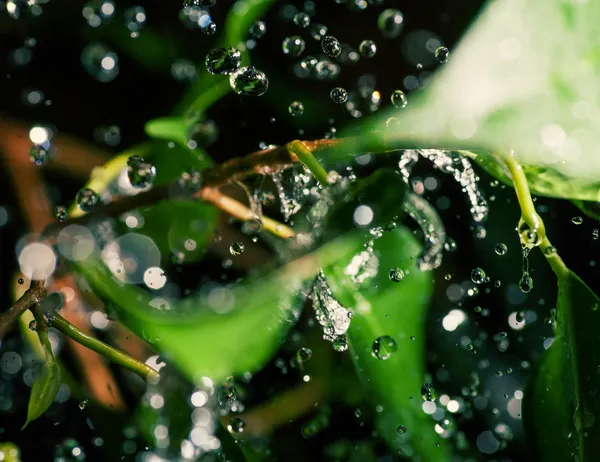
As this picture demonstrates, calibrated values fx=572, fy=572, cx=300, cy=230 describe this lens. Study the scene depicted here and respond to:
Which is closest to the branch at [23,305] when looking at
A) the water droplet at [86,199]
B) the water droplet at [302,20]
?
the water droplet at [86,199]

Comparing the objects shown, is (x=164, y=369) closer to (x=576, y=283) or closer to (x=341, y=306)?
(x=341, y=306)

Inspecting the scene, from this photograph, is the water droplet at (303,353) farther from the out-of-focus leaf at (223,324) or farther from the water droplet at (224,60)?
the water droplet at (224,60)

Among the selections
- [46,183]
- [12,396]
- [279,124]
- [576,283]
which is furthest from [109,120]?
[576,283]

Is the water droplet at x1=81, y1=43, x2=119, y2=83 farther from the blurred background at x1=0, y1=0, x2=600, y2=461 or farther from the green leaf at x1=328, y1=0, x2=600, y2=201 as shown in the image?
the green leaf at x1=328, y1=0, x2=600, y2=201

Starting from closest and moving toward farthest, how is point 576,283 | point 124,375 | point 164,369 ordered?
point 576,283 → point 164,369 → point 124,375

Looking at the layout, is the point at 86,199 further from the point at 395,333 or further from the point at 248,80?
the point at 395,333

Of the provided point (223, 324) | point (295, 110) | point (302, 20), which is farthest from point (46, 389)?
point (302, 20)
